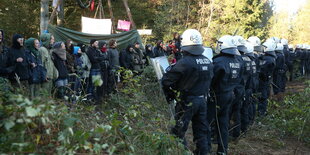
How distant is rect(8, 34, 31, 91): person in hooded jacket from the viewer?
A: 267 inches

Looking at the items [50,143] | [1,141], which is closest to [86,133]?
[50,143]

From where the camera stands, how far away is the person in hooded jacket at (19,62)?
679 centimetres

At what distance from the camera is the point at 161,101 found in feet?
23.8

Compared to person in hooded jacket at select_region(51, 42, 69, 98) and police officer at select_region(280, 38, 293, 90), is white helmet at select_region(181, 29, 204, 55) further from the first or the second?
police officer at select_region(280, 38, 293, 90)

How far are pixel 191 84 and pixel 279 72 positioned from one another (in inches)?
352

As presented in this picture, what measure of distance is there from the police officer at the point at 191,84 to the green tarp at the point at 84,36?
578 centimetres

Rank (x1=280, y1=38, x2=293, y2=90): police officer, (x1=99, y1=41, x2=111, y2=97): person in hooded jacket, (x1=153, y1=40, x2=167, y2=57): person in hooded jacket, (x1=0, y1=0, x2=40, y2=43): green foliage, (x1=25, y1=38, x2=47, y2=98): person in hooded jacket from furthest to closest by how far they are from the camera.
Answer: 1. (x1=0, y1=0, x2=40, y2=43): green foliage
2. (x1=280, y1=38, x2=293, y2=90): police officer
3. (x1=153, y1=40, x2=167, y2=57): person in hooded jacket
4. (x1=99, y1=41, x2=111, y2=97): person in hooded jacket
5. (x1=25, y1=38, x2=47, y2=98): person in hooded jacket

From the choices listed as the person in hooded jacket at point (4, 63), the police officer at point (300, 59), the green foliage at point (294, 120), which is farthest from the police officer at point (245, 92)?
the police officer at point (300, 59)

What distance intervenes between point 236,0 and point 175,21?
4981 mm

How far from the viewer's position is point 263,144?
25.5 ft

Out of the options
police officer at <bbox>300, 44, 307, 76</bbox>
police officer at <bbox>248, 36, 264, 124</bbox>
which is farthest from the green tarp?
police officer at <bbox>300, 44, 307, 76</bbox>

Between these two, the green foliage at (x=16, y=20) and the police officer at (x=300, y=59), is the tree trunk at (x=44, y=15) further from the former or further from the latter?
the police officer at (x=300, y=59)

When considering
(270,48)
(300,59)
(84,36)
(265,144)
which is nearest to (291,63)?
(300,59)

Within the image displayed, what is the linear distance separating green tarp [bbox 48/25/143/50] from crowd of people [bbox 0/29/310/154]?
1.05m
